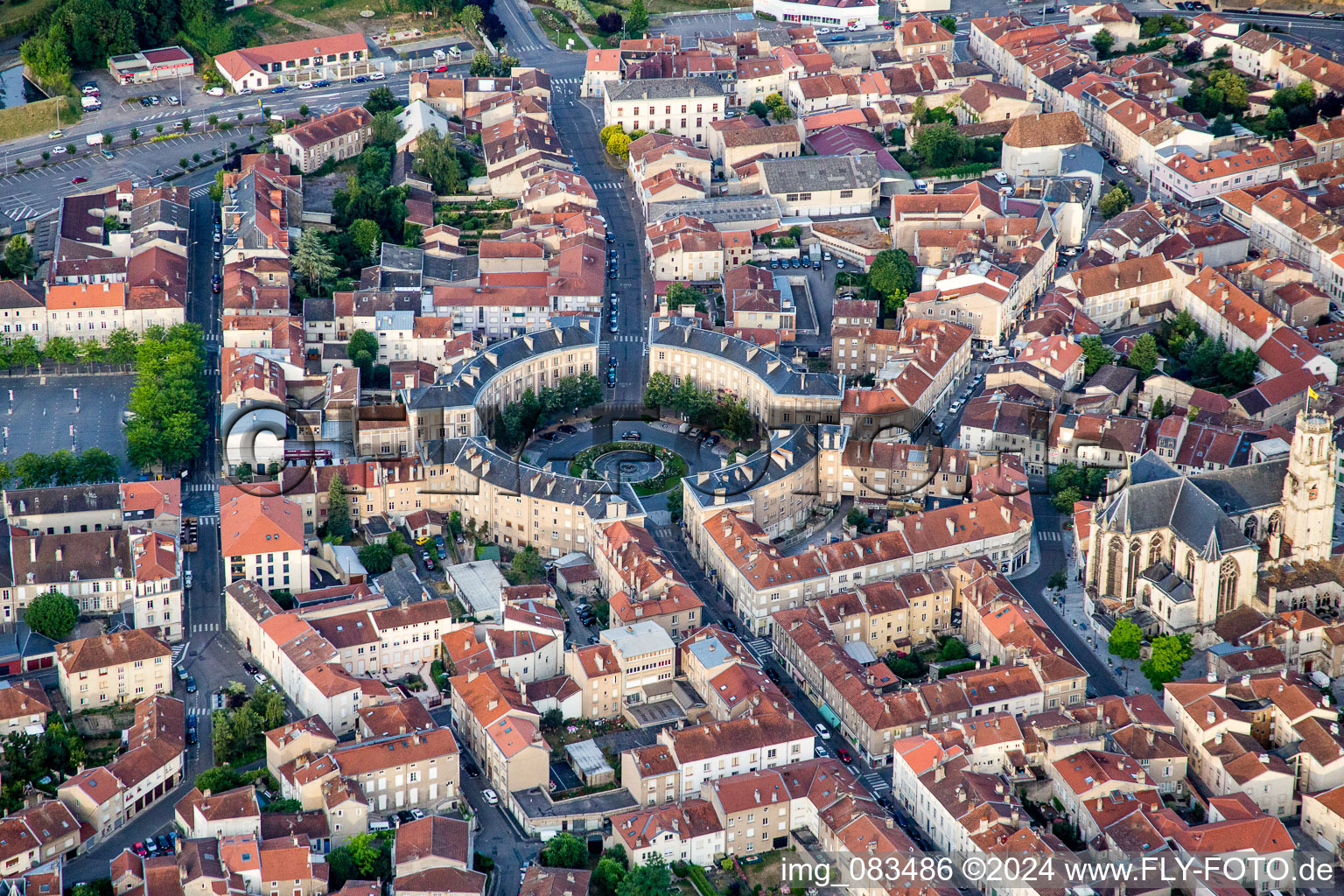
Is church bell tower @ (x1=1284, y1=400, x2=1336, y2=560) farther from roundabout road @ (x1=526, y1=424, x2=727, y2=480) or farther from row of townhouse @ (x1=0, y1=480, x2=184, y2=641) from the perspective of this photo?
row of townhouse @ (x1=0, y1=480, x2=184, y2=641)

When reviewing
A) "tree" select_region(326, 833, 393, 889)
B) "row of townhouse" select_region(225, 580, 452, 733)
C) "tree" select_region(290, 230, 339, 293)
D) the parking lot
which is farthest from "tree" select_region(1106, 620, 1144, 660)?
"tree" select_region(290, 230, 339, 293)

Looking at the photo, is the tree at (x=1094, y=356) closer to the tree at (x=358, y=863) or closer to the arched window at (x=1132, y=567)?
the arched window at (x=1132, y=567)

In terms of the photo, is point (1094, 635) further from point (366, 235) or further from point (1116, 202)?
point (366, 235)

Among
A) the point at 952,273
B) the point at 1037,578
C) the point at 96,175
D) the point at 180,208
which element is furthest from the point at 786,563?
the point at 96,175

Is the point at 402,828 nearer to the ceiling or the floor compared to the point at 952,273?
nearer to the floor

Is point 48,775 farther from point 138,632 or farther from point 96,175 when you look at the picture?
point 96,175
